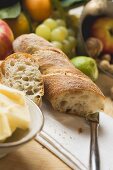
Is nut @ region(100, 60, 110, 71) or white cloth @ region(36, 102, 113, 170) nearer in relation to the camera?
white cloth @ region(36, 102, 113, 170)

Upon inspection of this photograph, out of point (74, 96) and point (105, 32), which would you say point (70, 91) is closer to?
point (74, 96)

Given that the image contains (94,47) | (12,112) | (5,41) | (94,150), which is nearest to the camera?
(12,112)

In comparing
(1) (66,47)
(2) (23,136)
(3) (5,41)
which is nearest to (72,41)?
(1) (66,47)

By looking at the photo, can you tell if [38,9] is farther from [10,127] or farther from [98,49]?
[10,127]

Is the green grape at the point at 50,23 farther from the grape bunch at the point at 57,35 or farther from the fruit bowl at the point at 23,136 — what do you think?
the fruit bowl at the point at 23,136

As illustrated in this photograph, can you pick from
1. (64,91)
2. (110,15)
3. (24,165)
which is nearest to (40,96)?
(64,91)

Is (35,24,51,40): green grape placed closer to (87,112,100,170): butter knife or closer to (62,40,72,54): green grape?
(62,40,72,54): green grape

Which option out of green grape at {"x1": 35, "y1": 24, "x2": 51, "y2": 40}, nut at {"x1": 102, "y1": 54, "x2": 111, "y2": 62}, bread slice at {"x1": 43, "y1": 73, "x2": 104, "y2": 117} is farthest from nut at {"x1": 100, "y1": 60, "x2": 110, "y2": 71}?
bread slice at {"x1": 43, "y1": 73, "x2": 104, "y2": 117}
